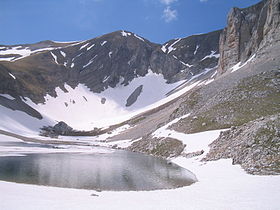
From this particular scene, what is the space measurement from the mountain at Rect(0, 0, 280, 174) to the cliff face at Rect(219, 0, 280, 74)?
1.24ft

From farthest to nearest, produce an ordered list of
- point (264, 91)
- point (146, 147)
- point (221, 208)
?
1. point (146, 147)
2. point (264, 91)
3. point (221, 208)

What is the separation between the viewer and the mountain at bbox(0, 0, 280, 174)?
35.0 m

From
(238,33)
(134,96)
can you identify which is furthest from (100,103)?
(238,33)

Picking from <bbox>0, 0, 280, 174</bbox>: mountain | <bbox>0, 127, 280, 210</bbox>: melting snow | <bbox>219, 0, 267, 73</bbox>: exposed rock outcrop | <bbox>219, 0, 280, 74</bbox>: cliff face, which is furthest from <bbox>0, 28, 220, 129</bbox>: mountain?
<bbox>0, 127, 280, 210</bbox>: melting snow

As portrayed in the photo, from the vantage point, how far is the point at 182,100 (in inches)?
3848

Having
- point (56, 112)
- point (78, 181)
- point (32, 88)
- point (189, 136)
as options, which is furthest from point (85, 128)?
Result: point (78, 181)

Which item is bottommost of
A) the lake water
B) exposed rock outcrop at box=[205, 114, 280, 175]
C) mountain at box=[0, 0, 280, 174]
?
the lake water

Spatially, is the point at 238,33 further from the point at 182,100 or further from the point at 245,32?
the point at 182,100

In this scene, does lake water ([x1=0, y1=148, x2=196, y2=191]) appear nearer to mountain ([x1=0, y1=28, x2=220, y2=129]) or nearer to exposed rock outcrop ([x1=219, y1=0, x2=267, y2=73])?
exposed rock outcrop ([x1=219, y1=0, x2=267, y2=73])

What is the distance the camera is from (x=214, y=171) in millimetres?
26578

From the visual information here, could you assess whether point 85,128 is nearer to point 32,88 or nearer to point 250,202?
point 32,88

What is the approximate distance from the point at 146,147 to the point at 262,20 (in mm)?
66022

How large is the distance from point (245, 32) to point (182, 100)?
37.4 m

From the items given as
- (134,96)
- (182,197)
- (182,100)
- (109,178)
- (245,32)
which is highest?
(134,96)
